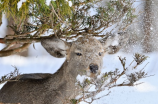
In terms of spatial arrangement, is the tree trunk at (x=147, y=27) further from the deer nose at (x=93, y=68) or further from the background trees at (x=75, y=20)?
the deer nose at (x=93, y=68)

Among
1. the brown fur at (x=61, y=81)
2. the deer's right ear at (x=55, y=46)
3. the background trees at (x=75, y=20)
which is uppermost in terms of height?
the background trees at (x=75, y=20)

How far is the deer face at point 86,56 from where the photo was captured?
92.2 inches

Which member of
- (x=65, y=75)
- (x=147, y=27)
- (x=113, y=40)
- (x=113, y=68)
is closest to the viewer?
(x=65, y=75)

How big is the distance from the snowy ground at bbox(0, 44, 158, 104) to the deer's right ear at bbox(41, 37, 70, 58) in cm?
111

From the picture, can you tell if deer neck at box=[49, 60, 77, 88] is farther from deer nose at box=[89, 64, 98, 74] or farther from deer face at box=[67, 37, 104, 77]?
deer nose at box=[89, 64, 98, 74]

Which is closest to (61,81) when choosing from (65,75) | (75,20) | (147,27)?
(65,75)

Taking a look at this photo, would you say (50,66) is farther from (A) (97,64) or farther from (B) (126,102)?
(A) (97,64)

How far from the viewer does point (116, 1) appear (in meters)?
2.67

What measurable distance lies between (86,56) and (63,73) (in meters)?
0.30

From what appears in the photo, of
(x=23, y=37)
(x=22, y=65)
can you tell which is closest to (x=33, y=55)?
(x=22, y=65)

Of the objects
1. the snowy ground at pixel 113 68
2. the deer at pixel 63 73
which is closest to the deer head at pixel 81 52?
the deer at pixel 63 73

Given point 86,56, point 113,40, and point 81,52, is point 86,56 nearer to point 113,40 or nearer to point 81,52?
point 81,52

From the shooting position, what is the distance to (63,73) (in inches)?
102

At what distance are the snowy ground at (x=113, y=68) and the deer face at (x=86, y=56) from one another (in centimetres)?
113
